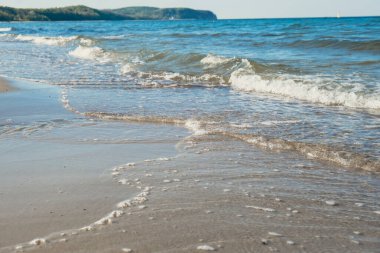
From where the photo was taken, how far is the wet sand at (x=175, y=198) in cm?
341

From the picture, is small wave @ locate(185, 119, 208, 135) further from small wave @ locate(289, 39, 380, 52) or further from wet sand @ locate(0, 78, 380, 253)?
small wave @ locate(289, 39, 380, 52)

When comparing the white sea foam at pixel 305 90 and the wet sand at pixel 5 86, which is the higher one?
the white sea foam at pixel 305 90

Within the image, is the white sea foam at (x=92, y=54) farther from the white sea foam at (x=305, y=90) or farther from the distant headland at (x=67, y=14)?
the distant headland at (x=67, y=14)

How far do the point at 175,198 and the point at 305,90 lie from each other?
6735 millimetres

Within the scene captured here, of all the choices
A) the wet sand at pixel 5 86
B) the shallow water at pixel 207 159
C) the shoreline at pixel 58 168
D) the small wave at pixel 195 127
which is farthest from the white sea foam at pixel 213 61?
the small wave at pixel 195 127

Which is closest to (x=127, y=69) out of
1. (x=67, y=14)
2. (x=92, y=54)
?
(x=92, y=54)

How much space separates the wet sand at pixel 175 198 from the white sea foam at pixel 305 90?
12.1 ft

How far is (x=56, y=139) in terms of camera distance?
262 inches

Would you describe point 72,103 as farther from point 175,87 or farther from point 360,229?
point 360,229

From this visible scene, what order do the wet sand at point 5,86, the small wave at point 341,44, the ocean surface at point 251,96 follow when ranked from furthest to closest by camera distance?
the small wave at point 341,44 < the wet sand at point 5,86 < the ocean surface at point 251,96

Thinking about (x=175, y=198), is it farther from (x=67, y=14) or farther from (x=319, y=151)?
(x=67, y=14)

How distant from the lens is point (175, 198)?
14.1 feet

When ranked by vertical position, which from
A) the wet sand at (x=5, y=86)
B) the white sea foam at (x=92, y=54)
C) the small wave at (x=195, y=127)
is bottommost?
the white sea foam at (x=92, y=54)

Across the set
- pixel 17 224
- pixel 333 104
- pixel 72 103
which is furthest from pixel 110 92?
pixel 17 224
